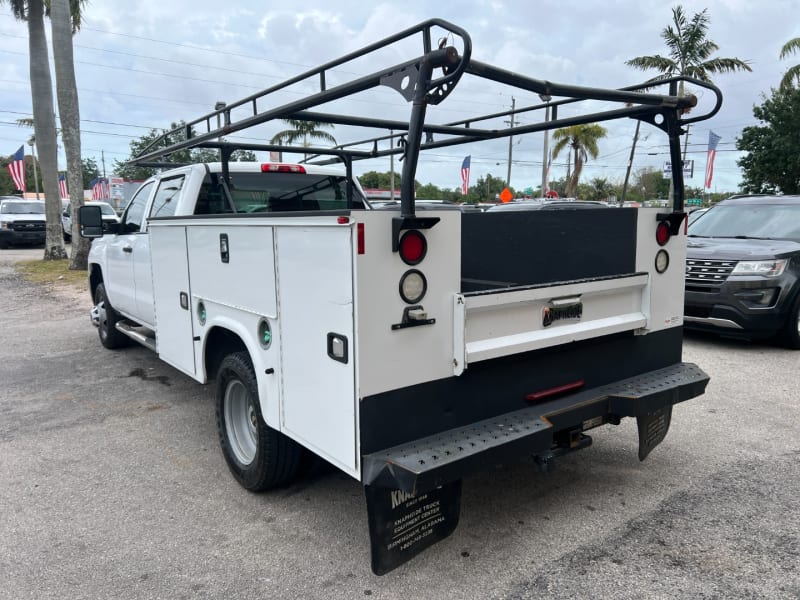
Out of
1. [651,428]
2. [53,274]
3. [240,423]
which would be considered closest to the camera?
[651,428]

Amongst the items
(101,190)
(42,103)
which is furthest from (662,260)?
(101,190)

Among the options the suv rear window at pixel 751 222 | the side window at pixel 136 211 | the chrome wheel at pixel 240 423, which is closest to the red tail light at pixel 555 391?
the chrome wheel at pixel 240 423

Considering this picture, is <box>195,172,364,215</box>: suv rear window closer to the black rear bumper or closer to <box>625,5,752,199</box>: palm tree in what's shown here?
the black rear bumper

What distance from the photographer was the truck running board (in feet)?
17.9

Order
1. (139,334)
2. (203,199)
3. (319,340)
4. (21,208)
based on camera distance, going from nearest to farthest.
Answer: (319,340)
(203,199)
(139,334)
(21,208)

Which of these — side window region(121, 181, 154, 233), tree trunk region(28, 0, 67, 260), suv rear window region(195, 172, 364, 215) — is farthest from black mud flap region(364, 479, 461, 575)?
tree trunk region(28, 0, 67, 260)

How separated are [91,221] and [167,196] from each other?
3.48ft

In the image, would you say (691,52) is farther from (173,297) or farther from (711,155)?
(173,297)

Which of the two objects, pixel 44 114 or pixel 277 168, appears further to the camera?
pixel 44 114

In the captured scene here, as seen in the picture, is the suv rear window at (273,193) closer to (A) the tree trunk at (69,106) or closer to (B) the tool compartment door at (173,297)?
(B) the tool compartment door at (173,297)

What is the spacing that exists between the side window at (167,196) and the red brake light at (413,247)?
3.21 metres

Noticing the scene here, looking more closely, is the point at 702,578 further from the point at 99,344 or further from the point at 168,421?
the point at 99,344

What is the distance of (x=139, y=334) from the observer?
5930 mm

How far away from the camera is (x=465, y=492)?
3715 millimetres
